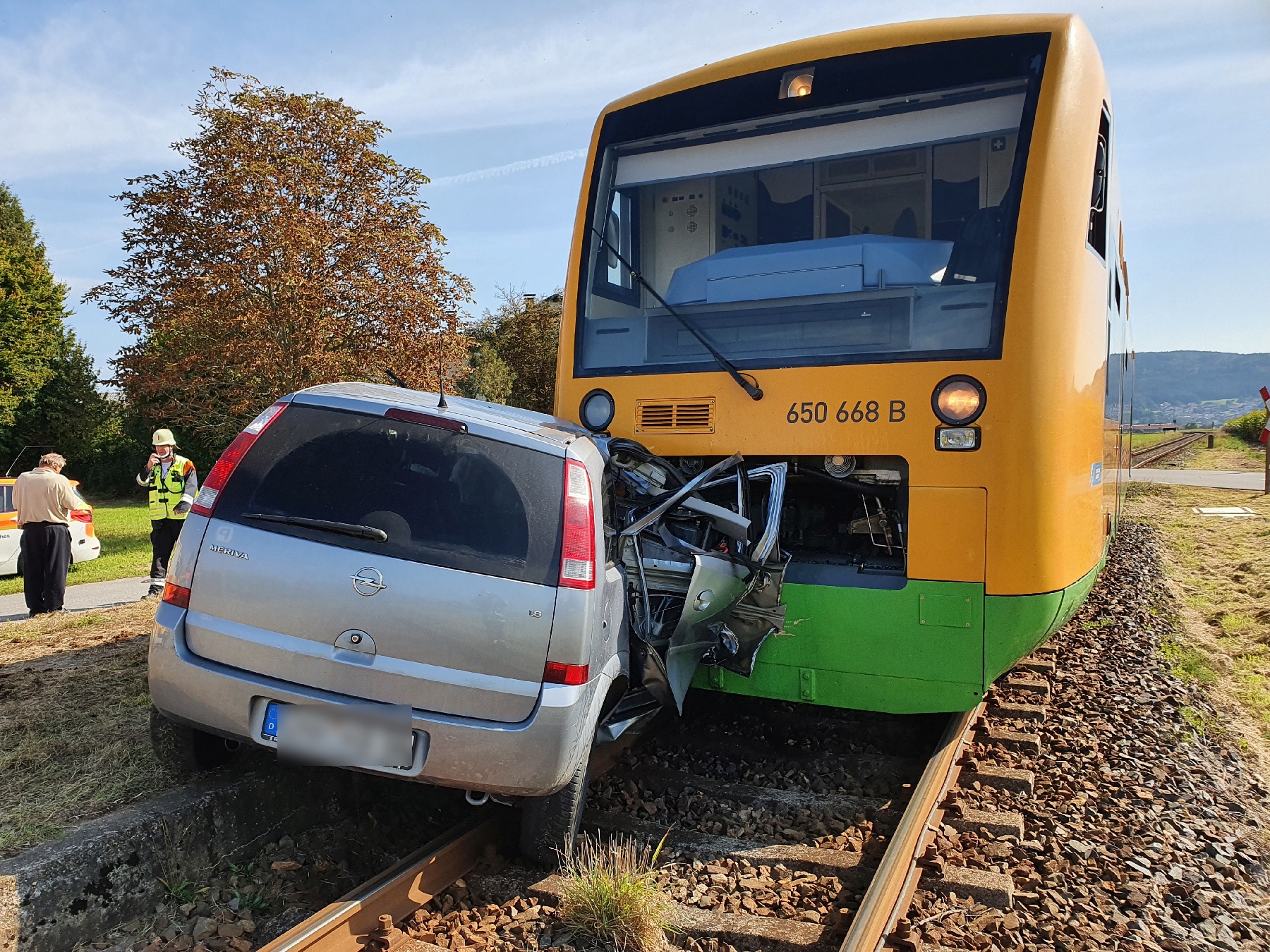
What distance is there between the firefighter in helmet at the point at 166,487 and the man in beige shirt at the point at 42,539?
1047 mm

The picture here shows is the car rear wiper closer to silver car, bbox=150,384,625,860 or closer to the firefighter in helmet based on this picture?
silver car, bbox=150,384,625,860

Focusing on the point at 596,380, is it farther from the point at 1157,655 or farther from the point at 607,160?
the point at 1157,655

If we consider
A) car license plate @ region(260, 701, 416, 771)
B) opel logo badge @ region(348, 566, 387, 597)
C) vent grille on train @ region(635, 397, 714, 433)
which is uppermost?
vent grille on train @ region(635, 397, 714, 433)

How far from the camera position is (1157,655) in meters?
7.06

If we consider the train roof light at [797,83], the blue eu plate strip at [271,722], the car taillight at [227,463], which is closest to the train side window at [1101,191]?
the train roof light at [797,83]

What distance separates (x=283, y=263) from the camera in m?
15.9


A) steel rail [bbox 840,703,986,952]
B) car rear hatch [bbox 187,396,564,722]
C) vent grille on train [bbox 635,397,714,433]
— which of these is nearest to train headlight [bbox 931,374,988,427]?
vent grille on train [bbox 635,397,714,433]

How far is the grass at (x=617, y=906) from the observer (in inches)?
122

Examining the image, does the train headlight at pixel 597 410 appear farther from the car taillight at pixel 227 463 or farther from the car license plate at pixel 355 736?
the car license plate at pixel 355 736

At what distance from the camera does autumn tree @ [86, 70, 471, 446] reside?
15.7 m

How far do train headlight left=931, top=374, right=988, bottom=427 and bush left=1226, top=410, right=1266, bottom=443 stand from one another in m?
48.3

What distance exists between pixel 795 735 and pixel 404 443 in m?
2.98

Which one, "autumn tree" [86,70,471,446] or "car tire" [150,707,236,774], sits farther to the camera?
"autumn tree" [86,70,471,446]

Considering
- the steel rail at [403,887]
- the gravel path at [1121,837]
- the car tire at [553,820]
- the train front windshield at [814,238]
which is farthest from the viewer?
the train front windshield at [814,238]
